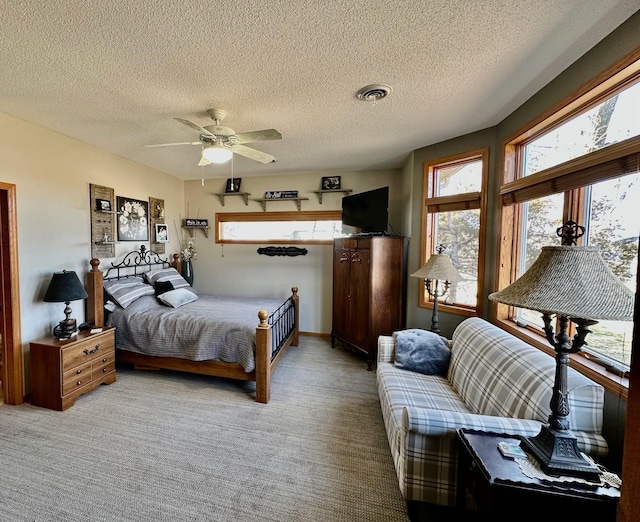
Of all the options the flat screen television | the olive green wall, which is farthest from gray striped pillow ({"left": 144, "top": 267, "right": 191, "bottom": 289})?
the olive green wall

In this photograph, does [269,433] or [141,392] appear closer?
[269,433]

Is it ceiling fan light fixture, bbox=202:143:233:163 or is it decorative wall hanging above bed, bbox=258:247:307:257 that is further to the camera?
decorative wall hanging above bed, bbox=258:247:307:257

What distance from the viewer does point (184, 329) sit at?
2.97m

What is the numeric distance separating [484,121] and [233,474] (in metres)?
3.57

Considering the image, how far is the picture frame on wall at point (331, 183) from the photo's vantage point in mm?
4379

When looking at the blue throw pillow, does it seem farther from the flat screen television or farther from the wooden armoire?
the flat screen television

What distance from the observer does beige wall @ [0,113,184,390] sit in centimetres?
257

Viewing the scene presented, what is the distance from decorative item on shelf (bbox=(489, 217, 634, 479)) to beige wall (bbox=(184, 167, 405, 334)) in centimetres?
315

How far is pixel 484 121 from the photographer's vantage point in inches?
104

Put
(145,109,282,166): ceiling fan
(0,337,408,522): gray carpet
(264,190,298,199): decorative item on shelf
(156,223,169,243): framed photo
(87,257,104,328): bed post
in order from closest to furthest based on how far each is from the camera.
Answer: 1. (0,337,408,522): gray carpet
2. (145,109,282,166): ceiling fan
3. (87,257,104,328): bed post
4. (156,223,169,243): framed photo
5. (264,190,298,199): decorative item on shelf

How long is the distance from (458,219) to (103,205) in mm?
4253

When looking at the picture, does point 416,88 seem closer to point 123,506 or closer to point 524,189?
point 524,189

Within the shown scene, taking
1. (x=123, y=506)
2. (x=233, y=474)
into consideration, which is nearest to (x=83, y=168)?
(x=123, y=506)

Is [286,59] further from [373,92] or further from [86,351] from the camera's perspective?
[86,351]
